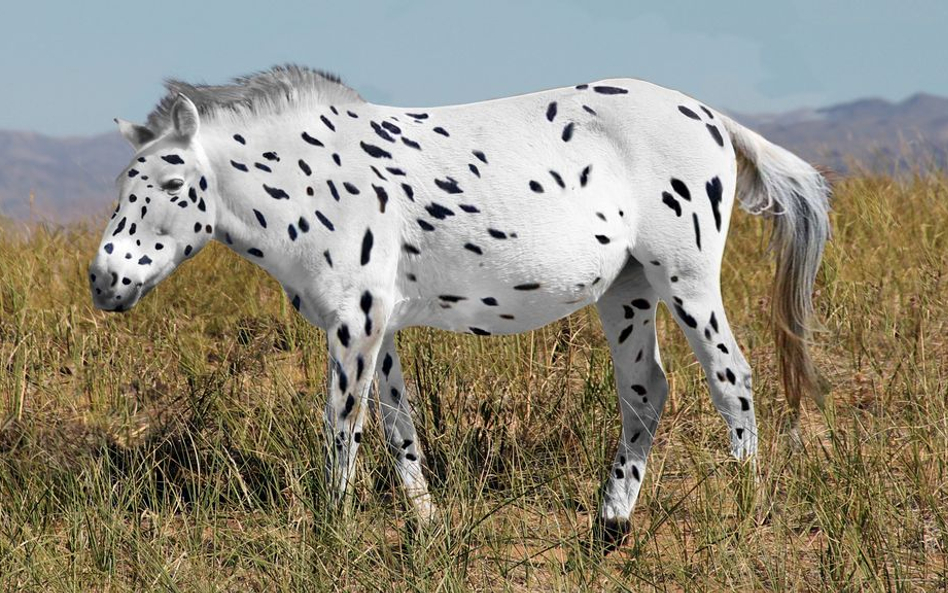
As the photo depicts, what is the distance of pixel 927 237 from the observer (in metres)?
7.45

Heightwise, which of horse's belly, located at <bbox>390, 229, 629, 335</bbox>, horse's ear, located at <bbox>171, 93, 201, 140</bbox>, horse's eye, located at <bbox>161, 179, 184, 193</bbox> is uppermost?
horse's ear, located at <bbox>171, 93, 201, 140</bbox>

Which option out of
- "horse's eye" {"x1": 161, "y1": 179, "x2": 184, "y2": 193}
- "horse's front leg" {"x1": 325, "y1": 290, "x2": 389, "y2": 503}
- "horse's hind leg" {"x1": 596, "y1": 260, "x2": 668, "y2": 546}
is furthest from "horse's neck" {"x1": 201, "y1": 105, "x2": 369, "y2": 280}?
"horse's hind leg" {"x1": 596, "y1": 260, "x2": 668, "y2": 546}

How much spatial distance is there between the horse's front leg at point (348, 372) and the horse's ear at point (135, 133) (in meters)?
0.89

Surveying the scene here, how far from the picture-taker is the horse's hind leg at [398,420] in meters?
4.09

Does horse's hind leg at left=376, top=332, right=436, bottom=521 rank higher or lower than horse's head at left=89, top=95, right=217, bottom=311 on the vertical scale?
lower

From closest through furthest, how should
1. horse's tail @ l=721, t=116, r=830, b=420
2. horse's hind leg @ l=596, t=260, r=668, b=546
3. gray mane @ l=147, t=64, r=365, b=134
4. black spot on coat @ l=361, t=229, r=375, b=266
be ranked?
black spot on coat @ l=361, t=229, r=375, b=266 < gray mane @ l=147, t=64, r=365, b=134 < horse's hind leg @ l=596, t=260, r=668, b=546 < horse's tail @ l=721, t=116, r=830, b=420

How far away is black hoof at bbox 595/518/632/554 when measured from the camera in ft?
13.4

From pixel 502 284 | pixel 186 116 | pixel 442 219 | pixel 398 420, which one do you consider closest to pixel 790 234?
pixel 502 284

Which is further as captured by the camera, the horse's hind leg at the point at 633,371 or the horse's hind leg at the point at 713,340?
the horse's hind leg at the point at 633,371

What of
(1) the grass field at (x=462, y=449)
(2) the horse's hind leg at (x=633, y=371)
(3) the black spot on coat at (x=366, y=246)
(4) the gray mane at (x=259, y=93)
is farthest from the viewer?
(2) the horse's hind leg at (x=633, y=371)

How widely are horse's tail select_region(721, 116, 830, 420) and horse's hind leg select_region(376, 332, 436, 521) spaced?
4.93 feet

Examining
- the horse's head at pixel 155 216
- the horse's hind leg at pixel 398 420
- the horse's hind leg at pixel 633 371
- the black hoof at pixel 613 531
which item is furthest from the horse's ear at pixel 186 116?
the black hoof at pixel 613 531

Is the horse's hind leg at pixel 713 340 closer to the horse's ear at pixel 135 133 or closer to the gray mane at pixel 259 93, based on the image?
the gray mane at pixel 259 93

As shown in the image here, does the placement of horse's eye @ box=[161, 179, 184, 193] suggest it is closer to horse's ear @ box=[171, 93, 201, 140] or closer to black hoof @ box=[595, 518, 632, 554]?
horse's ear @ box=[171, 93, 201, 140]
